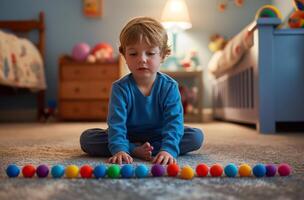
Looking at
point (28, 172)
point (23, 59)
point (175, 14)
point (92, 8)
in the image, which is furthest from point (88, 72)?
point (28, 172)

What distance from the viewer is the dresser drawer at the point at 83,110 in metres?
3.27

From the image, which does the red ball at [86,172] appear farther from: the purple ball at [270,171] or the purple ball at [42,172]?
the purple ball at [270,171]

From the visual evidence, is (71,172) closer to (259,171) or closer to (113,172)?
(113,172)

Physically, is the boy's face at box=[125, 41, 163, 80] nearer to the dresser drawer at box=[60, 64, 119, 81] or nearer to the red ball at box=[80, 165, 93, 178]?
the red ball at box=[80, 165, 93, 178]

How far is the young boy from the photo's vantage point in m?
1.01

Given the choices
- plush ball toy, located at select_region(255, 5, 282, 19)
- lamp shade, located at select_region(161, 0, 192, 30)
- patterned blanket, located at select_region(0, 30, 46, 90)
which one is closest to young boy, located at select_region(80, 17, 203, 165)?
plush ball toy, located at select_region(255, 5, 282, 19)

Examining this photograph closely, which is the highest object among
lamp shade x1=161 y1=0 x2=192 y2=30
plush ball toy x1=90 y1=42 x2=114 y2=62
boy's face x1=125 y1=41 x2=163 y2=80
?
lamp shade x1=161 y1=0 x2=192 y2=30

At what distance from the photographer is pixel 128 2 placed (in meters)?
3.68

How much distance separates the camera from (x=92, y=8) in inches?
142

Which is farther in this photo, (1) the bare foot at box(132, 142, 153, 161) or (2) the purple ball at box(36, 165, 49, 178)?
(1) the bare foot at box(132, 142, 153, 161)

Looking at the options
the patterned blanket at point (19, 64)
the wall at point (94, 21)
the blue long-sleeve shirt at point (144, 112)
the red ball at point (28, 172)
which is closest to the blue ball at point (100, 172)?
the red ball at point (28, 172)

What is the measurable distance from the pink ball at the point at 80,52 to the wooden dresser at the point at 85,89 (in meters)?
0.09

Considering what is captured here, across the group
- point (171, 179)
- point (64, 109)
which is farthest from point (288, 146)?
point (64, 109)

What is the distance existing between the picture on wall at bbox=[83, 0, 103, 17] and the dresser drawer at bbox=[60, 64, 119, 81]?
601 millimetres
